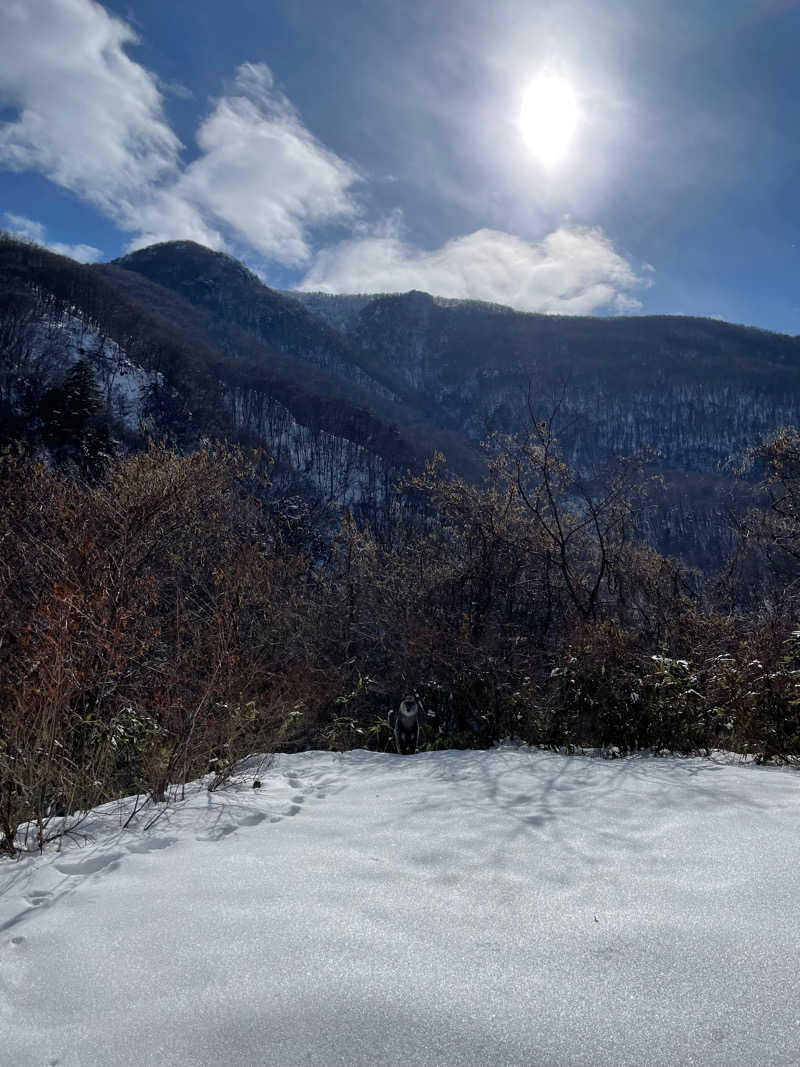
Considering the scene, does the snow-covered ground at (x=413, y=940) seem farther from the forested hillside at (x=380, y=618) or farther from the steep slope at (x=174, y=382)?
the steep slope at (x=174, y=382)

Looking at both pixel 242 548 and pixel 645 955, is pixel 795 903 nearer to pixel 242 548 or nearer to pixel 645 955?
pixel 645 955

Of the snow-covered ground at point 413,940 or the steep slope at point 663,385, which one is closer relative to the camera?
the snow-covered ground at point 413,940

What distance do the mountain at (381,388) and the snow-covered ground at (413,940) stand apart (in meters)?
7.87

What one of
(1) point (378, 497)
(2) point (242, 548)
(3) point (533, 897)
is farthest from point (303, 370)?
(3) point (533, 897)

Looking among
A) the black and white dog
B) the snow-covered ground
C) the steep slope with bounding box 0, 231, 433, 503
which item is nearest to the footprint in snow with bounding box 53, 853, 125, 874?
the snow-covered ground

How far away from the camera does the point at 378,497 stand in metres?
78.2

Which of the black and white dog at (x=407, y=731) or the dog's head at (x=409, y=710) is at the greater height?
the dog's head at (x=409, y=710)

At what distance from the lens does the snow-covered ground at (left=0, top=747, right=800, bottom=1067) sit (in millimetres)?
1222

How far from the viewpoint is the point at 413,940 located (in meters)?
1.62

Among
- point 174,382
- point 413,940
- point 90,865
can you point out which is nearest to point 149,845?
point 90,865

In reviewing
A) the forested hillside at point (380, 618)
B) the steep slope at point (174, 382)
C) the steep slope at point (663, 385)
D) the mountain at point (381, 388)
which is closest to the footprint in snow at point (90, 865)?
the forested hillside at point (380, 618)

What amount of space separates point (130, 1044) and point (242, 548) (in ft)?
32.3

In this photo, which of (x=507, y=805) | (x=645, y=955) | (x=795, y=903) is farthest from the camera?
(x=507, y=805)

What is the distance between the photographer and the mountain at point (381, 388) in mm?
73250
